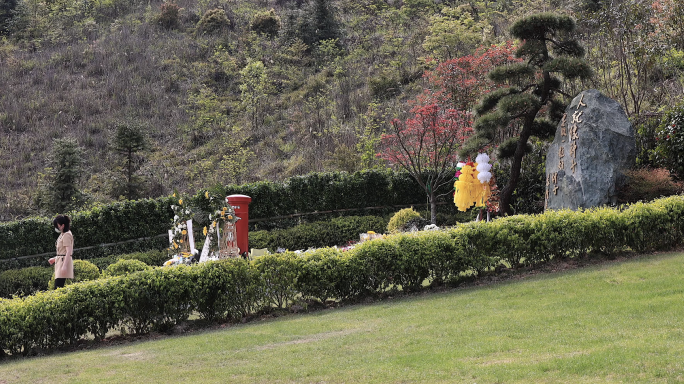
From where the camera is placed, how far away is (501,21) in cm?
2889

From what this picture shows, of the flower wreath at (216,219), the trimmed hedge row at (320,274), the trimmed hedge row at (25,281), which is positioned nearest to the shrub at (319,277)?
the trimmed hedge row at (320,274)

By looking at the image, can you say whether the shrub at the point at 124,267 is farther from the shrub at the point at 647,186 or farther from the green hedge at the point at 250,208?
the shrub at the point at 647,186

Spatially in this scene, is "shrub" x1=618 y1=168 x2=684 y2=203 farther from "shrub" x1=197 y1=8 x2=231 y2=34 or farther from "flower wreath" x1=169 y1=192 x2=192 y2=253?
"shrub" x1=197 y1=8 x2=231 y2=34

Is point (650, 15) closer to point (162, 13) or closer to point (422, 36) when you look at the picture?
point (422, 36)

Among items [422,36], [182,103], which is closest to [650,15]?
[422,36]

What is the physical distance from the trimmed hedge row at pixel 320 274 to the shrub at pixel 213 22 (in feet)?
101

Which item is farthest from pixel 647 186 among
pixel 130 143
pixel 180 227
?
pixel 130 143

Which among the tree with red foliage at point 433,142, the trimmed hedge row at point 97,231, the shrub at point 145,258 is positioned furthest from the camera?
the tree with red foliage at point 433,142

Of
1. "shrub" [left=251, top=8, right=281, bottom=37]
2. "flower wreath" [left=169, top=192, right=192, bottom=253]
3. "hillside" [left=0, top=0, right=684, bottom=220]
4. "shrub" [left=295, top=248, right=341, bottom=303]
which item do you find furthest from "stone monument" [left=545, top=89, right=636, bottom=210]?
"shrub" [left=251, top=8, right=281, bottom=37]

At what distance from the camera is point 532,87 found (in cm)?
1427

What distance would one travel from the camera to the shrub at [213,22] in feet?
121

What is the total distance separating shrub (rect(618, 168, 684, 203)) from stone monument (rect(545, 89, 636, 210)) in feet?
0.61

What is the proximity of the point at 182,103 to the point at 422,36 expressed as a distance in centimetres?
1272

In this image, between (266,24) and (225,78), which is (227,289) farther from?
(266,24)
